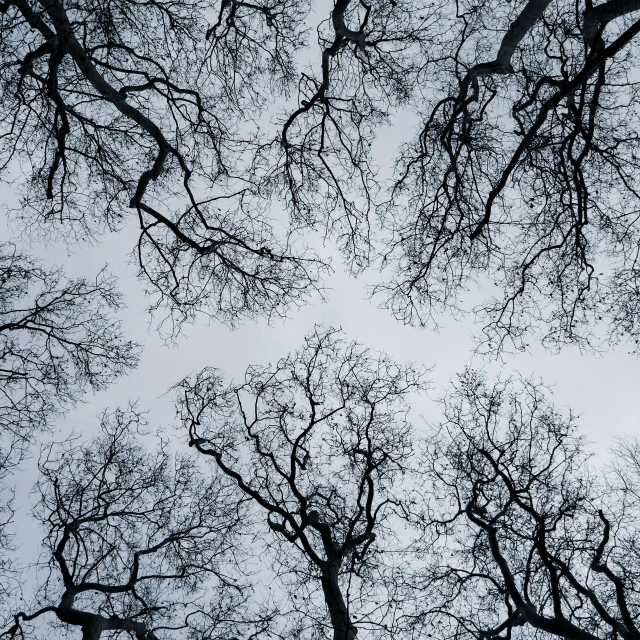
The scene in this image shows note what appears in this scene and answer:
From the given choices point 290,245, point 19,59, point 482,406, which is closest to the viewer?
point 19,59

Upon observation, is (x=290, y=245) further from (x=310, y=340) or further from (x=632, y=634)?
(x=632, y=634)

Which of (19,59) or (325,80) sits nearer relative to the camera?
(19,59)

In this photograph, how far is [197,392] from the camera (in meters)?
10.6

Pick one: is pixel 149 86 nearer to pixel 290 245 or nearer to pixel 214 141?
pixel 214 141

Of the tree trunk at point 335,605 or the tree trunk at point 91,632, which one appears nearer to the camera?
the tree trunk at point 335,605

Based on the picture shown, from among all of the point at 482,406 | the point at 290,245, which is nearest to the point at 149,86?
the point at 290,245

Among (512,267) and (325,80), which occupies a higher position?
(325,80)

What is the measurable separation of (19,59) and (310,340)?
6.61 metres

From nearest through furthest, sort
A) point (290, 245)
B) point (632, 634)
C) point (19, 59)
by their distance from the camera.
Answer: point (632, 634) < point (19, 59) < point (290, 245)

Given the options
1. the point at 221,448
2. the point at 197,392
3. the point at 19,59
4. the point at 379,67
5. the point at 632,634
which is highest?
the point at 379,67

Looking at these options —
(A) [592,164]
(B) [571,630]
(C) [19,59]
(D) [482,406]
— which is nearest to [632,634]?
(B) [571,630]

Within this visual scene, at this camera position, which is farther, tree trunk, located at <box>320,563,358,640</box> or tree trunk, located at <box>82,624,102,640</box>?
tree trunk, located at <box>82,624,102,640</box>

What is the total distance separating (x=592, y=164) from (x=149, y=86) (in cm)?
677

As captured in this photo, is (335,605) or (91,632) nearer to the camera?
(335,605)
